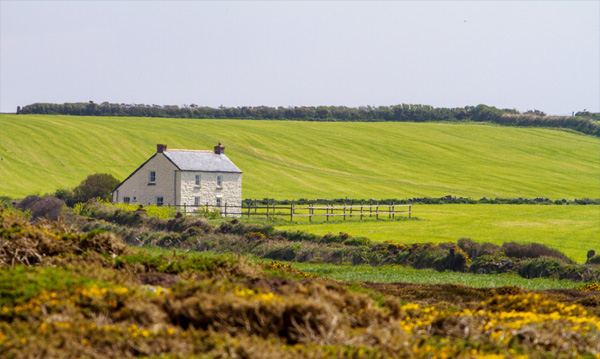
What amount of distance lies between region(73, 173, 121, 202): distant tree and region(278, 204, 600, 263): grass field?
17.4 metres

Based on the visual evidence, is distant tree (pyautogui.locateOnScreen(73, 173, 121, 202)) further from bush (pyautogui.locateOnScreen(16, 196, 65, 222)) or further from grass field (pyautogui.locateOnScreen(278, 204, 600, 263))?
grass field (pyautogui.locateOnScreen(278, 204, 600, 263))

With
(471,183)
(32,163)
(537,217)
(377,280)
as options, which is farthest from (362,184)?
(377,280)

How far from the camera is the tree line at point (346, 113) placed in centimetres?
12656

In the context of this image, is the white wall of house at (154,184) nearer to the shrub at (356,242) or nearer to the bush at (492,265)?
the shrub at (356,242)

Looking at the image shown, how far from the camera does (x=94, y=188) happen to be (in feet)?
199

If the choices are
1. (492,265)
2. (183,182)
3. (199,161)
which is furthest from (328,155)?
(492,265)

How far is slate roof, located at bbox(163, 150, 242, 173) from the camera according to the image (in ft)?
208

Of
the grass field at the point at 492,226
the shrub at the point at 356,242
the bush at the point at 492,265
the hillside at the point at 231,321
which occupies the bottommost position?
the grass field at the point at 492,226

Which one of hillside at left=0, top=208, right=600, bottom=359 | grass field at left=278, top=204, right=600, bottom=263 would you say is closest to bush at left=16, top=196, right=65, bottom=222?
grass field at left=278, top=204, right=600, bottom=263

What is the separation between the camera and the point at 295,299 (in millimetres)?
11211

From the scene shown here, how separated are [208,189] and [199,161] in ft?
8.84

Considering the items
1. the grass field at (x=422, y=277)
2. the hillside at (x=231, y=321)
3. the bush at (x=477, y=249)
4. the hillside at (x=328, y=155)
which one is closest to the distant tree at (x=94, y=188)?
the hillside at (x=328, y=155)

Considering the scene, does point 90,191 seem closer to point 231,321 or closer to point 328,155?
point 328,155

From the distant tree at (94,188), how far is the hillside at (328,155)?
894 centimetres
